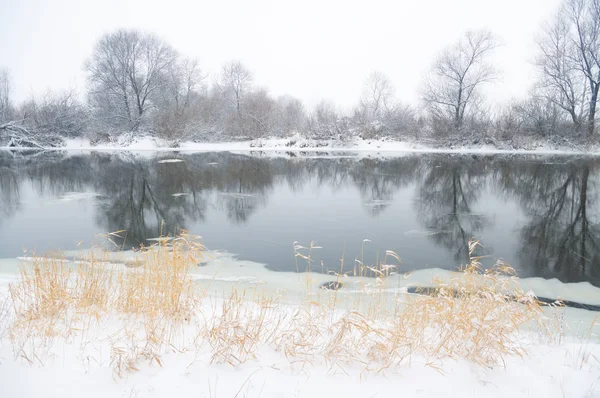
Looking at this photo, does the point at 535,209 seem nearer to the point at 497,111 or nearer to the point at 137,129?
the point at 497,111

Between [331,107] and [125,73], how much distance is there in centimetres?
2523

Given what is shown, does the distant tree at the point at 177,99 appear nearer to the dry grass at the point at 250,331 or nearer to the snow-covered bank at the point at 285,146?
the snow-covered bank at the point at 285,146

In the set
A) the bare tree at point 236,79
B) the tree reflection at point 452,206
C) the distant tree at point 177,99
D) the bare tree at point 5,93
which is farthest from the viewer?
the bare tree at point 236,79

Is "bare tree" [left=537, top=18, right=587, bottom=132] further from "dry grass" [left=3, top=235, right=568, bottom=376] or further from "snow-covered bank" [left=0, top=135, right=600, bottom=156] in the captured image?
"dry grass" [left=3, top=235, right=568, bottom=376]

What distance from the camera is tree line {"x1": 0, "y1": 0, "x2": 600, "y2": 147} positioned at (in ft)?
100

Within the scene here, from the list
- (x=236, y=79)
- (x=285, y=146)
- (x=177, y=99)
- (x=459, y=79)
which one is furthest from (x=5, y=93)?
(x=459, y=79)

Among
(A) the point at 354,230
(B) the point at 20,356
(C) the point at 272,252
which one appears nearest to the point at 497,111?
(A) the point at 354,230

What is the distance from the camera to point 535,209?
10.8 metres

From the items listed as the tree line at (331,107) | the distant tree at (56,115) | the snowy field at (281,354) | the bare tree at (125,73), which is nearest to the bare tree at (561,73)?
the tree line at (331,107)

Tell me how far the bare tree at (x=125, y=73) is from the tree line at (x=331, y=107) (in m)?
0.12

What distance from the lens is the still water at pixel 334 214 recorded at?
23.4ft

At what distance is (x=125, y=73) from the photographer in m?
42.3

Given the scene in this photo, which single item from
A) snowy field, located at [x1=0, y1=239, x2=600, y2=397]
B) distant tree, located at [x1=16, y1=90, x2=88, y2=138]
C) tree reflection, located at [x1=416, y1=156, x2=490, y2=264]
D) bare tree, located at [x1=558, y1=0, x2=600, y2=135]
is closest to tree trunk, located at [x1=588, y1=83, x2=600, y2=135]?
bare tree, located at [x1=558, y1=0, x2=600, y2=135]

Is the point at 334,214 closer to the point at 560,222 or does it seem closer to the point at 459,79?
the point at 560,222
